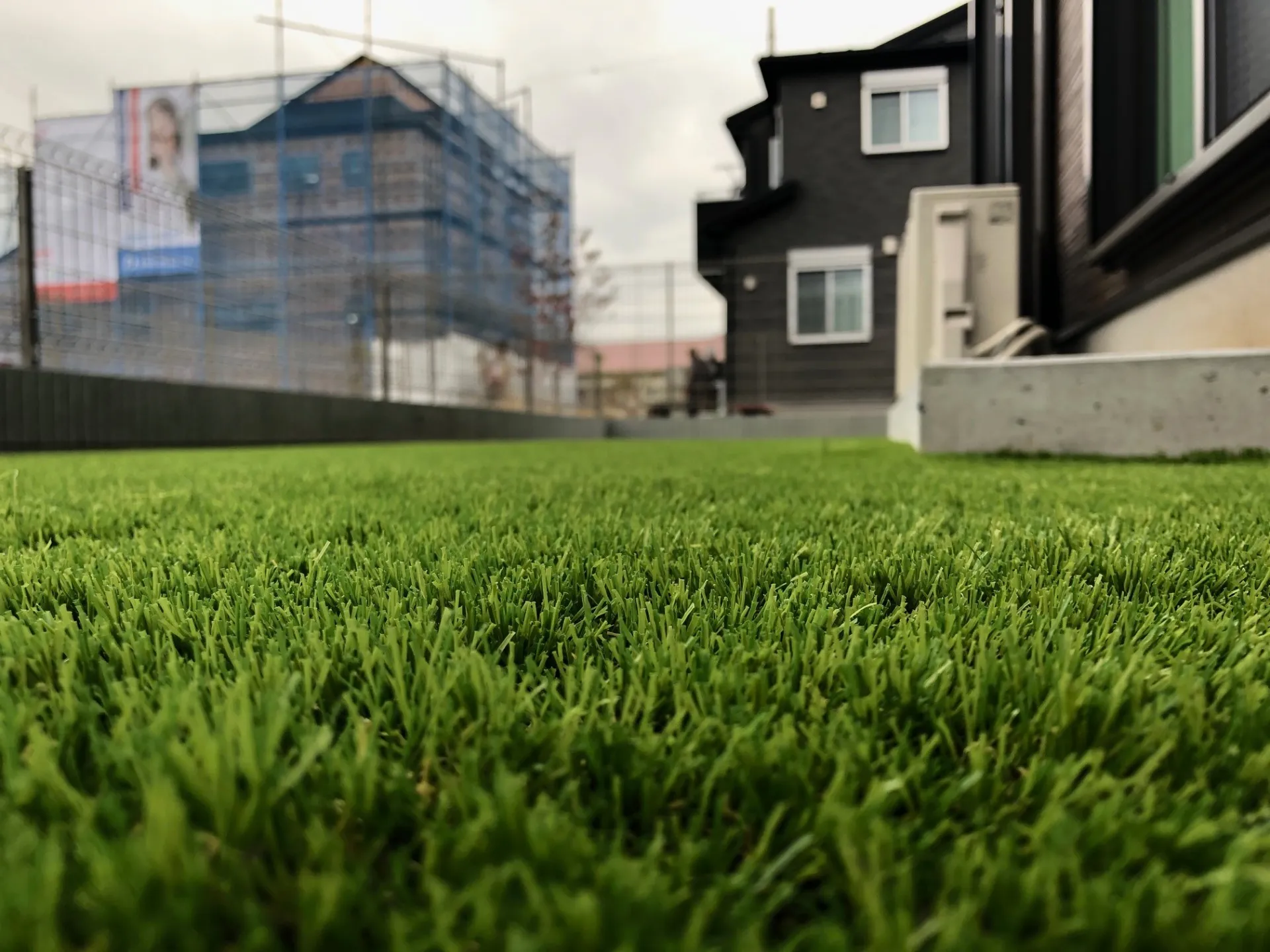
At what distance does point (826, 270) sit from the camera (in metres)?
13.1

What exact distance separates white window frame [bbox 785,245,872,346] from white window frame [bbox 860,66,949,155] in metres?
1.70

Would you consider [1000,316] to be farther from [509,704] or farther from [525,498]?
[509,704]

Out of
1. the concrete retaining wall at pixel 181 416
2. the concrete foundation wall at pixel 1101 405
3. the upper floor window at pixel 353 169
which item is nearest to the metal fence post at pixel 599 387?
the concrete retaining wall at pixel 181 416

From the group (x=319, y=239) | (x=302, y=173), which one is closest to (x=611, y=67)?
(x=302, y=173)

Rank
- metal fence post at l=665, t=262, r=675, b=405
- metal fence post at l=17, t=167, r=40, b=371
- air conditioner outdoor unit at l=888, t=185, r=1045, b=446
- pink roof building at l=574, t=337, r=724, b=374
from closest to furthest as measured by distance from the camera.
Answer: air conditioner outdoor unit at l=888, t=185, r=1045, b=446, metal fence post at l=17, t=167, r=40, b=371, metal fence post at l=665, t=262, r=675, b=405, pink roof building at l=574, t=337, r=724, b=374

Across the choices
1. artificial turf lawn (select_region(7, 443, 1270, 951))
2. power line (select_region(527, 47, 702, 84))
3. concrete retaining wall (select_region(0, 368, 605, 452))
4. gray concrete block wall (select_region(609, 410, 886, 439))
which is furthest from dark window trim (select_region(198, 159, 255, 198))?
artificial turf lawn (select_region(7, 443, 1270, 951))

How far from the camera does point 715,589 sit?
1.02 metres

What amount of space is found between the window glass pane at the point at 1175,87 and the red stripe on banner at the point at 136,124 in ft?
64.5

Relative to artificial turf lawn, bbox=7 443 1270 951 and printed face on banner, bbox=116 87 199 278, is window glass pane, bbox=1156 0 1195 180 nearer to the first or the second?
artificial turf lawn, bbox=7 443 1270 951

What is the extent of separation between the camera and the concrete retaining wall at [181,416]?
19.6 feet

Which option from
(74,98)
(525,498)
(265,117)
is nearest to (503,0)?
(265,117)

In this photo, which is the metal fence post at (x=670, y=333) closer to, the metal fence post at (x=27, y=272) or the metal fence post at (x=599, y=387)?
the metal fence post at (x=599, y=387)

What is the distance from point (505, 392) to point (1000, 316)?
9100 millimetres

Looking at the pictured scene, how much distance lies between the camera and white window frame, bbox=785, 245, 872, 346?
1285 cm
